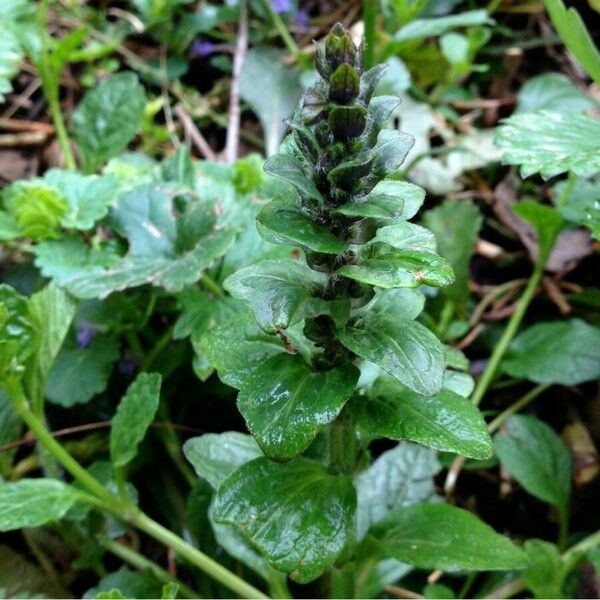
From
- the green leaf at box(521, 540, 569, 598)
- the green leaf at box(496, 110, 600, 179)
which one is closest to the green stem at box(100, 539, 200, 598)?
the green leaf at box(521, 540, 569, 598)

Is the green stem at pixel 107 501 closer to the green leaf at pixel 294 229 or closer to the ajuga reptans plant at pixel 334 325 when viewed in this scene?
the ajuga reptans plant at pixel 334 325

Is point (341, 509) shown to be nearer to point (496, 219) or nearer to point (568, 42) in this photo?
point (568, 42)

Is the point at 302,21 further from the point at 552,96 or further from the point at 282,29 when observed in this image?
the point at 552,96

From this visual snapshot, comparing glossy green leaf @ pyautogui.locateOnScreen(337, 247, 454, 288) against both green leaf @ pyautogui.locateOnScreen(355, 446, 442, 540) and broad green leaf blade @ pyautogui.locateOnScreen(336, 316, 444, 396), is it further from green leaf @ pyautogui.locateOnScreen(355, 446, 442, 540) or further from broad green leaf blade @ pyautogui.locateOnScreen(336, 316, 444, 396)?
green leaf @ pyautogui.locateOnScreen(355, 446, 442, 540)

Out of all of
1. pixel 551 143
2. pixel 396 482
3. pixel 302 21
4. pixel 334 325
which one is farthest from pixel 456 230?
pixel 302 21

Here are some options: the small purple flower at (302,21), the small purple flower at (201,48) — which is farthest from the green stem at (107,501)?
the small purple flower at (302,21)

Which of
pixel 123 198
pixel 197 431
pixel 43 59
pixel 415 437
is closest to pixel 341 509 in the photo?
pixel 415 437
